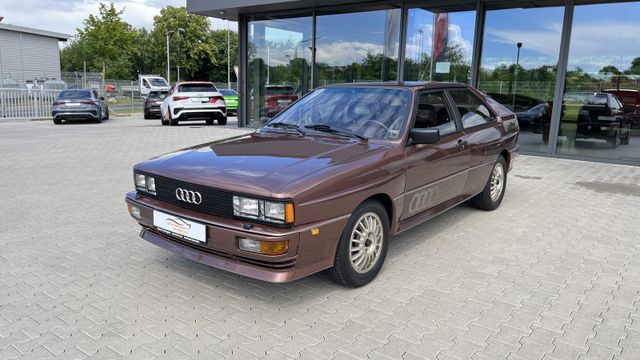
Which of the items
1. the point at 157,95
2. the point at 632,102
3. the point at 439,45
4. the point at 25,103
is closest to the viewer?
the point at 632,102

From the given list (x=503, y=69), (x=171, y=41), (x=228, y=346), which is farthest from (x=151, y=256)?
(x=171, y=41)

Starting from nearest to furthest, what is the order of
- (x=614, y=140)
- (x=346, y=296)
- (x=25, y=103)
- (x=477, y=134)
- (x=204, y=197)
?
(x=204, y=197), (x=346, y=296), (x=477, y=134), (x=614, y=140), (x=25, y=103)

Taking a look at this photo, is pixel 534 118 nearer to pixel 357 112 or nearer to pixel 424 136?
pixel 357 112

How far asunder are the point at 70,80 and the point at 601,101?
111ft

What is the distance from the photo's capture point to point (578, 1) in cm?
1009

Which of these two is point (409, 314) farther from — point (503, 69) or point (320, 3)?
point (320, 3)

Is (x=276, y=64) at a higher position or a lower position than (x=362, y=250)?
higher

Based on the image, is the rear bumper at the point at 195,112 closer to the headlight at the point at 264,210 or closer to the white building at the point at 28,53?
the headlight at the point at 264,210

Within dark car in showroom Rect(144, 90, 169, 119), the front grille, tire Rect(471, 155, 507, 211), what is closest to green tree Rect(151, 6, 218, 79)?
dark car in showroom Rect(144, 90, 169, 119)

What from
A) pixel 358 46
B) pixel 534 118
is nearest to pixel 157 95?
pixel 358 46

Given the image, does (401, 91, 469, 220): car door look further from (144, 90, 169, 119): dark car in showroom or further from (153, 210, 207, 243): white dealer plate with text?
(144, 90, 169, 119): dark car in showroom

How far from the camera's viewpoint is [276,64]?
15.2m

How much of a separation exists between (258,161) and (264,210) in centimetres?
58

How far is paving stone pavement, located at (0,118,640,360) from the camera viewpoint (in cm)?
291
